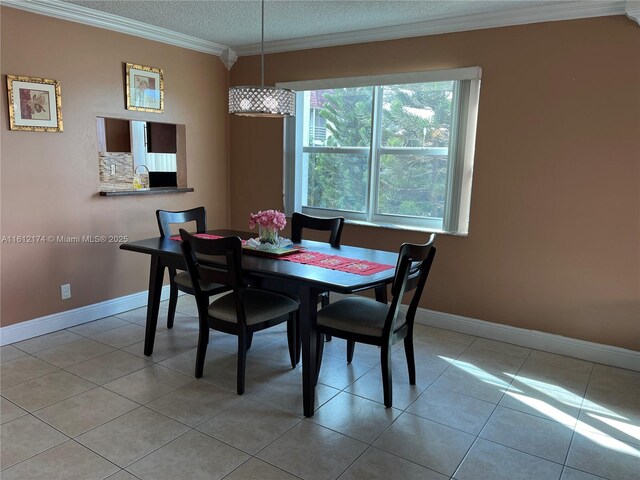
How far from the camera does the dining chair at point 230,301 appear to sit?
2.54m

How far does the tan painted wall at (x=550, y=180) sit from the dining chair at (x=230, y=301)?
60.8 inches

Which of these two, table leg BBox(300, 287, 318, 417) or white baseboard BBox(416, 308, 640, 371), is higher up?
table leg BBox(300, 287, 318, 417)

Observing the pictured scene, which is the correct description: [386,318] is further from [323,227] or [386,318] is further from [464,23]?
[464,23]

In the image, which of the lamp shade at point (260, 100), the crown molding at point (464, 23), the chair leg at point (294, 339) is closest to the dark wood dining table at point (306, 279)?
the chair leg at point (294, 339)

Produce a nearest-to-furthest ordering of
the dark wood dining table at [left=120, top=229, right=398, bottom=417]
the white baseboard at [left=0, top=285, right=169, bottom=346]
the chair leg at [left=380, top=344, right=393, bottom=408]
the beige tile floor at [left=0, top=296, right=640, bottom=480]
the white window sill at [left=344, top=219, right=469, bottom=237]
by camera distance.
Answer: the beige tile floor at [left=0, top=296, right=640, bottom=480] < the dark wood dining table at [left=120, top=229, right=398, bottom=417] < the chair leg at [left=380, top=344, right=393, bottom=408] < the white baseboard at [left=0, top=285, right=169, bottom=346] < the white window sill at [left=344, top=219, right=469, bottom=237]

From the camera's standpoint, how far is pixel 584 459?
86.0 inches

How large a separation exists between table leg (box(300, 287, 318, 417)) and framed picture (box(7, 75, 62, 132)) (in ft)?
7.55

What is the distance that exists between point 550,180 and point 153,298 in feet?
9.26

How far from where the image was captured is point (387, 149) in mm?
3988

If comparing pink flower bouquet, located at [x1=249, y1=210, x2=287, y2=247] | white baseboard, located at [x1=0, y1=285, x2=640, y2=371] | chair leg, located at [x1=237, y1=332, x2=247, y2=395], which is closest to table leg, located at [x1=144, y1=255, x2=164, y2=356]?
pink flower bouquet, located at [x1=249, y1=210, x2=287, y2=247]

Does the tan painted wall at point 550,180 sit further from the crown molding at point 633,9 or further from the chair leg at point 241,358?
the chair leg at point 241,358

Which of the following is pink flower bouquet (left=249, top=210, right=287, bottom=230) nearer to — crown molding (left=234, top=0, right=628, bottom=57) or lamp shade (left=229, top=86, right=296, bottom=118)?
lamp shade (left=229, top=86, right=296, bottom=118)

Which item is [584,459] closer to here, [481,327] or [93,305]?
[481,327]

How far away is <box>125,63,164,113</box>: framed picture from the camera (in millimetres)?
3838
